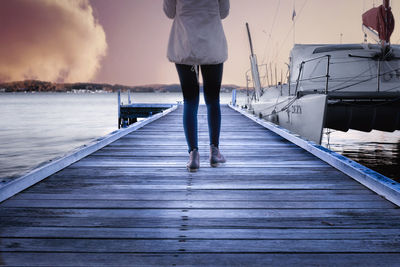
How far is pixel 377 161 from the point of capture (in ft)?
33.3

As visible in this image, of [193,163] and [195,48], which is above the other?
[195,48]

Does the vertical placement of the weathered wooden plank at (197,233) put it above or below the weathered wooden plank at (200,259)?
above

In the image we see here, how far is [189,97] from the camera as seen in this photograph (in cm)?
320

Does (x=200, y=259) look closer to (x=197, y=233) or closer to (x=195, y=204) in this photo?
(x=197, y=233)

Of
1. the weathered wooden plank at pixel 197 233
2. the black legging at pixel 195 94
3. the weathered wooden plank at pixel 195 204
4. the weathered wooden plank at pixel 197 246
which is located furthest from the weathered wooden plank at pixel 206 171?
the weathered wooden plank at pixel 197 246

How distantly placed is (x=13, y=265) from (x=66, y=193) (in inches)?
40.2

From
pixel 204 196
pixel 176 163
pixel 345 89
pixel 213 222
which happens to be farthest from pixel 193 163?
pixel 345 89

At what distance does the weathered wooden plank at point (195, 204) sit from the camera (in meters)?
2.16

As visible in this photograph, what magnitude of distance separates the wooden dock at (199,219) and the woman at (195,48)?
640mm

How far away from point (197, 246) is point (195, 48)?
1.80m

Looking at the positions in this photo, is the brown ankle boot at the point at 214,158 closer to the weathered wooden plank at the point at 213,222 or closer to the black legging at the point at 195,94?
the black legging at the point at 195,94

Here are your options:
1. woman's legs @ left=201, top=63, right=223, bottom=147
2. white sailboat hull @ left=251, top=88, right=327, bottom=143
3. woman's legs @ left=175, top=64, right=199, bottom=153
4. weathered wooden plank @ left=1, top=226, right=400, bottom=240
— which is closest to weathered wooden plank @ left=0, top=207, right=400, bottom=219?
weathered wooden plank @ left=1, top=226, right=400, bottom=240

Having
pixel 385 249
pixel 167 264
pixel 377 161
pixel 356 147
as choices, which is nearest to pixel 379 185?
pixel 385 249

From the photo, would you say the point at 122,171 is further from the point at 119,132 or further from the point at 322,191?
the point at 119,132
